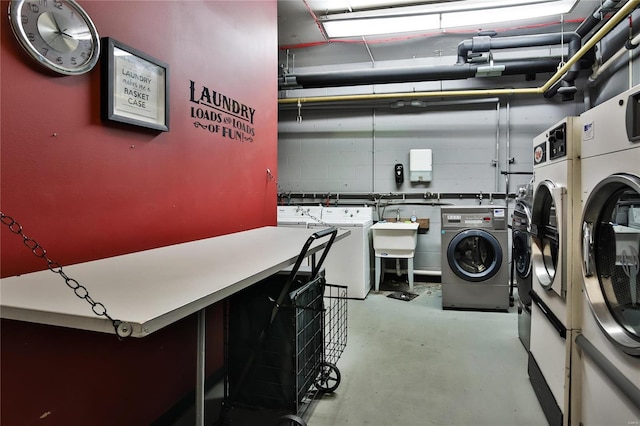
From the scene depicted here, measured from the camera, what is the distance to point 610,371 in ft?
4.18

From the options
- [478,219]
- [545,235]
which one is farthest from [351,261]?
[545,235]

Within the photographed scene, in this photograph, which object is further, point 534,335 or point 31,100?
point 534,335

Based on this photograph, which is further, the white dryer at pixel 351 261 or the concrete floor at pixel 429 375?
the white dryer at pixel 351 261

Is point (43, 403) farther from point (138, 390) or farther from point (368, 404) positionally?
point (368, 404)

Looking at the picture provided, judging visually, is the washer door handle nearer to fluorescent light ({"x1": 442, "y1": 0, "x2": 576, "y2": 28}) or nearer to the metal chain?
the metal chain

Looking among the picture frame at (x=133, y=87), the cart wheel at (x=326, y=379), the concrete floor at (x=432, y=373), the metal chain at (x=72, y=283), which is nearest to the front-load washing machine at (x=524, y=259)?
the concrete floor at (x=432, y=373)

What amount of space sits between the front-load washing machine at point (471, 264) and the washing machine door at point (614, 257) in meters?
2.20

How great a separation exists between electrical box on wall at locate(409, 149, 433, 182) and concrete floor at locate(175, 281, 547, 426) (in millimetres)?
1912

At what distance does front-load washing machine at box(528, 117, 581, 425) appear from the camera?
5.29ft

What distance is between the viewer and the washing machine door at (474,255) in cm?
360

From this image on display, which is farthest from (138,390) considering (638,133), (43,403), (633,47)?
(633,47)

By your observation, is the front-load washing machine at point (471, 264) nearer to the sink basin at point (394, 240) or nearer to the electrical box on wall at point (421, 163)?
the sink basin at point (394, 240)

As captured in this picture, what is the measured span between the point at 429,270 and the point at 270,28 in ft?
11.8

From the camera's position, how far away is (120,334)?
2.35 ft
